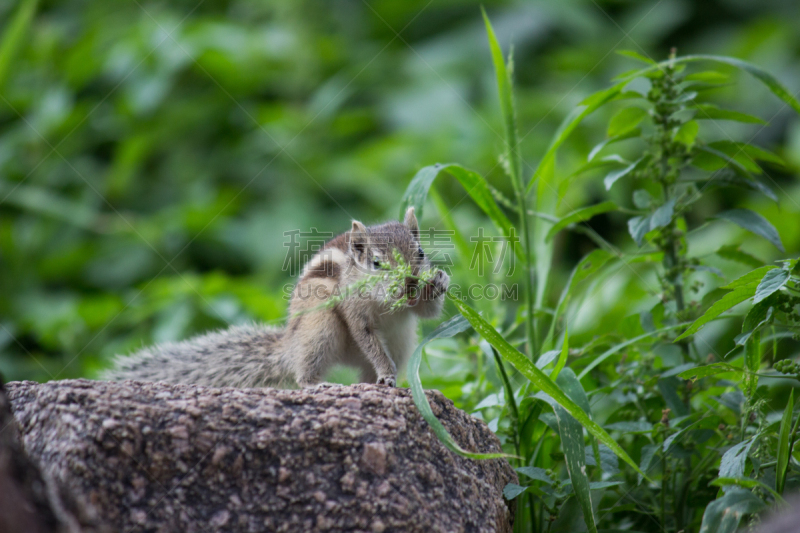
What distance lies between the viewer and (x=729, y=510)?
4.67 feet

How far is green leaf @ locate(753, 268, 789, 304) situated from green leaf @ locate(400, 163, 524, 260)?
2.46 ft

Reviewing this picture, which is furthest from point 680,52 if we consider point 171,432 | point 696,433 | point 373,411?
point 171,432

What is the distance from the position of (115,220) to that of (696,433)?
14.7ft

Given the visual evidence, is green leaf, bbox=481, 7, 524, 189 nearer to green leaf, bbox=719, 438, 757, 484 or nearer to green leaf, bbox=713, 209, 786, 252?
green leaf, bbox=713, 209, 786, 252

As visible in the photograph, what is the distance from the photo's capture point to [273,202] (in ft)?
17.2

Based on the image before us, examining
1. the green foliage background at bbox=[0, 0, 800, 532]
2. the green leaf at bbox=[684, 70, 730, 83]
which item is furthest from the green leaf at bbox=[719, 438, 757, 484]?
the green foliage background at bbox=[0, 0, 800, 532]

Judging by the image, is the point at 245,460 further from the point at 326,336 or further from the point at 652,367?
the point at 652,367

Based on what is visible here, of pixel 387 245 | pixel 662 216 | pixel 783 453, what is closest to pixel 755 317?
pixel 783 453

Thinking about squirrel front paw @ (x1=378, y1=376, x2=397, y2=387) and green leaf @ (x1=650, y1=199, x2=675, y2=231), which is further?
squirrel front paw @ (x1=378, y1=376, x2=397, y2=387)

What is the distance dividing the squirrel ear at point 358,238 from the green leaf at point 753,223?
1.26 meters

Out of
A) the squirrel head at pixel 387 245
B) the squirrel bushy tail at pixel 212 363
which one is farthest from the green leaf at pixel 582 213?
the squirrel bushy tail at pixel 212 363

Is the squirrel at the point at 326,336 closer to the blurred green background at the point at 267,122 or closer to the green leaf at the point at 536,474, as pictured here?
the green leaf at the point at 536,474

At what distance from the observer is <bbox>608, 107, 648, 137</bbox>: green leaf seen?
2189 mm

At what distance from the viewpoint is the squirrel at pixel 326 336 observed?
2510 mm
